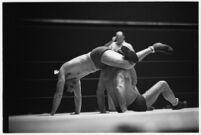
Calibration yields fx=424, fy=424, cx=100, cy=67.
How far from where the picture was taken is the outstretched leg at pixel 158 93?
347 centimetres

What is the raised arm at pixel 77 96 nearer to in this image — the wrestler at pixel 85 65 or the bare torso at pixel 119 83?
the wrestler at pixel 85 65

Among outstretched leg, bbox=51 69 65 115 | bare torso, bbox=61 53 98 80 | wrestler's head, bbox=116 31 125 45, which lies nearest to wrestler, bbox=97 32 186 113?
wrestler's head, bbox=116 31 125 45

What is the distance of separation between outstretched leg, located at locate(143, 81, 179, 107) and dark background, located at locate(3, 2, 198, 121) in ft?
0.15

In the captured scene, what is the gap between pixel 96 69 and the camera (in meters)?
3.44

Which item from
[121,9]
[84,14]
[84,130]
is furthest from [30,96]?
[121,9]

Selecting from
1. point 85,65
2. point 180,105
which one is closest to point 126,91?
point 85,65

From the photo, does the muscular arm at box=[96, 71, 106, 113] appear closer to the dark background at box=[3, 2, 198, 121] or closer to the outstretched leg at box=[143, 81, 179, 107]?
the dark background at box=[3, 2, 198, 121]

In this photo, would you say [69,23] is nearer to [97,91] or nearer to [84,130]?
[97,91]

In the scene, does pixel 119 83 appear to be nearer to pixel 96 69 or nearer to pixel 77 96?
pixel 96 69

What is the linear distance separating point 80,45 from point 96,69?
9.6 inches

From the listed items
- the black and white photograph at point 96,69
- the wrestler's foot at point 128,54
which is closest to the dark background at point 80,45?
the black and white photograph at point 96,69

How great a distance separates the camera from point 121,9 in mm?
3561

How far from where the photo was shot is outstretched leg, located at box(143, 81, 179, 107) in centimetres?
347

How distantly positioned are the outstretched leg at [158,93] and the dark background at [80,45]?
5cm
